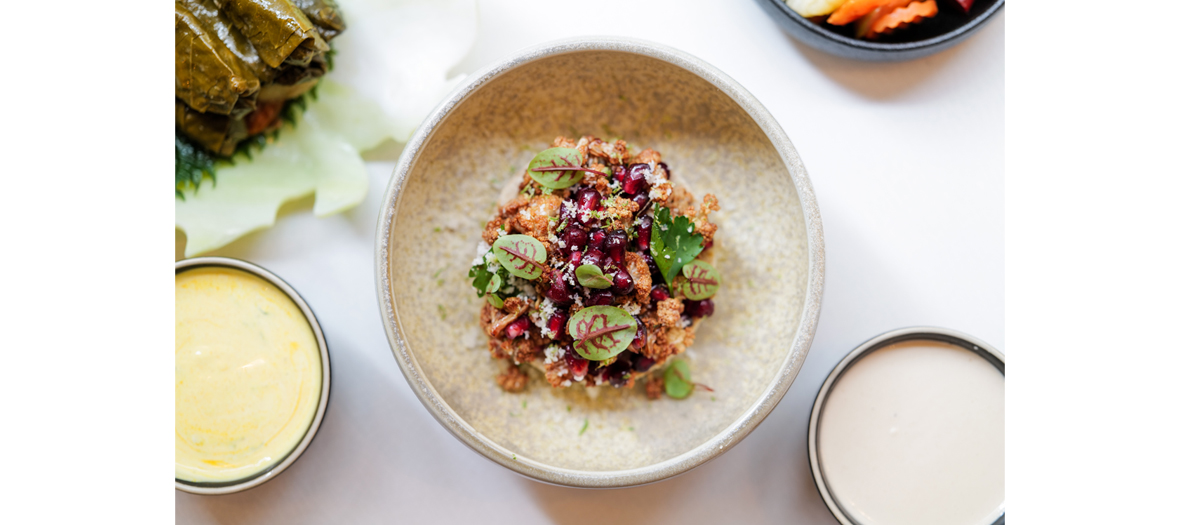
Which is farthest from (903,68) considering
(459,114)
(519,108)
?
(459,114)

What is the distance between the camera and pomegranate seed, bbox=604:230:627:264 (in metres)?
1.51

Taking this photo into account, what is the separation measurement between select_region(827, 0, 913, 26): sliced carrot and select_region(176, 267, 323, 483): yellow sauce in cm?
167

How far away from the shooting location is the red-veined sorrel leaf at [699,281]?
1.63 metres

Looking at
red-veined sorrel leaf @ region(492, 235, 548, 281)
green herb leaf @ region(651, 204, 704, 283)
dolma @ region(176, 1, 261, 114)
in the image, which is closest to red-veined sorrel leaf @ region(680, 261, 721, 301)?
green herb leaf @ region(651, 204, 704, 283)

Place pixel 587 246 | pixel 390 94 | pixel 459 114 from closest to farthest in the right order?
pixel 587 246, pixel 459 114, pixel 390 94

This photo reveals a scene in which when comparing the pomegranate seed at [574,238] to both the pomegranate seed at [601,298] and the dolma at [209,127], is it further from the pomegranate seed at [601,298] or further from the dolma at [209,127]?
the dolma at [209,127]

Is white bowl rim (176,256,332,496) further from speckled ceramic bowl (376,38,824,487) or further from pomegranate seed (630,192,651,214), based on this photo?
pomegranate seed (630,192,651,214)

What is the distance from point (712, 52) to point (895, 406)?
1166mm

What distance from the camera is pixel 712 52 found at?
198 centimetres

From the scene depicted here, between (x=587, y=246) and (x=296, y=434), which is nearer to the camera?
(x=587, y=246)

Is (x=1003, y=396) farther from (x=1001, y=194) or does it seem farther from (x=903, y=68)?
(x=903, y=68)

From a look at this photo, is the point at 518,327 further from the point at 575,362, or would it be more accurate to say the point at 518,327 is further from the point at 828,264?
the point at 828,264

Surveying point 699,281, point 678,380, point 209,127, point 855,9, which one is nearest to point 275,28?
point 209,127

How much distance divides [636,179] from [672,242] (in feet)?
0.59
